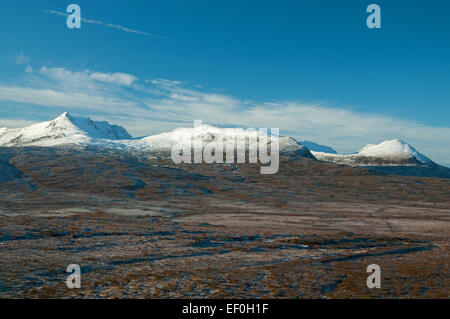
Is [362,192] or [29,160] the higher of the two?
[29,160]

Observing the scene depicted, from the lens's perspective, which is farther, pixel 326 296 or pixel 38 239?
pixel 38 239

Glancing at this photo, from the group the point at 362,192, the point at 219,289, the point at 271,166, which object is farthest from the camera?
the point at 271,166
